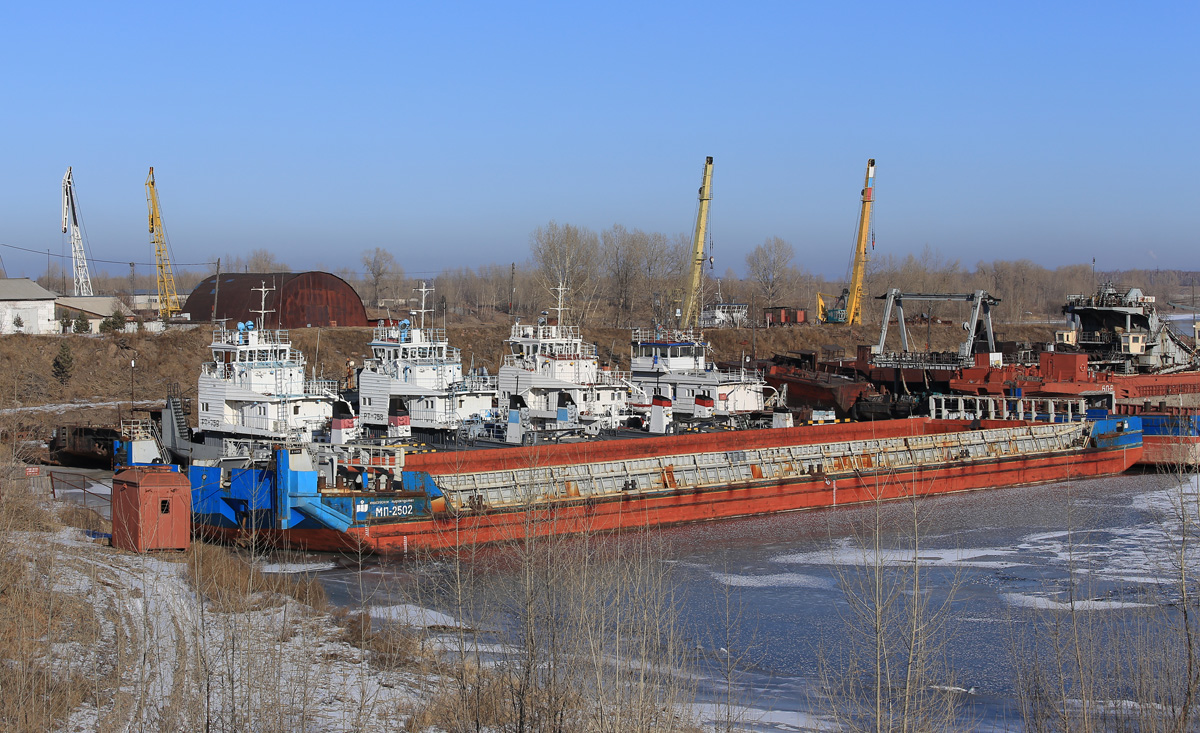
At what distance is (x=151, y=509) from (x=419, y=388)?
1183cm

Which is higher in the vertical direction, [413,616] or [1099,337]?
[1099,337]

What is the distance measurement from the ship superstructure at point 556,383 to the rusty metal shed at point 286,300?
26881mm

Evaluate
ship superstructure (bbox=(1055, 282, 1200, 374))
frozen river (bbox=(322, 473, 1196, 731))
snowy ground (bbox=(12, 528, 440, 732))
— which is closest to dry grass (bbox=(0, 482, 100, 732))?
snowy ground (bbox=(12, 528, 440, 732))

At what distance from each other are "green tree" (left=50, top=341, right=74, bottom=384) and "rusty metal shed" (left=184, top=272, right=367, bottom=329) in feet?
32.6

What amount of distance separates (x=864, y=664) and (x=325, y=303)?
48.5 meters

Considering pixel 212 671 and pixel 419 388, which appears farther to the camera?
pixel 419 388

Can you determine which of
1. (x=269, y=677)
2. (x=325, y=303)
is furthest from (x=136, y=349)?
(x=269, y=677)

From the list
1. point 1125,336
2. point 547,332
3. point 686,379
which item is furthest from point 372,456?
point 1125,336

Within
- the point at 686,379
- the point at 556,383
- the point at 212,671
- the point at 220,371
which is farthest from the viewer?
the point at 686,379

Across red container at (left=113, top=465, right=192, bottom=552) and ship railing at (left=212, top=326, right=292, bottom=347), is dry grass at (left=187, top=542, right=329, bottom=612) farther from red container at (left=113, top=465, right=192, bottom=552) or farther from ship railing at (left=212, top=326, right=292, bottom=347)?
ship railing at (left=212, top=326, right=292, bottom=347)

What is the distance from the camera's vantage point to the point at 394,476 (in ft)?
82.7

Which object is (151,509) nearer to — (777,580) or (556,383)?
(777,580)

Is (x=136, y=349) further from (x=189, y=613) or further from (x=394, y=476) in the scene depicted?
(x=189, y=613)

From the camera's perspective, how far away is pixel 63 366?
4675 cm
